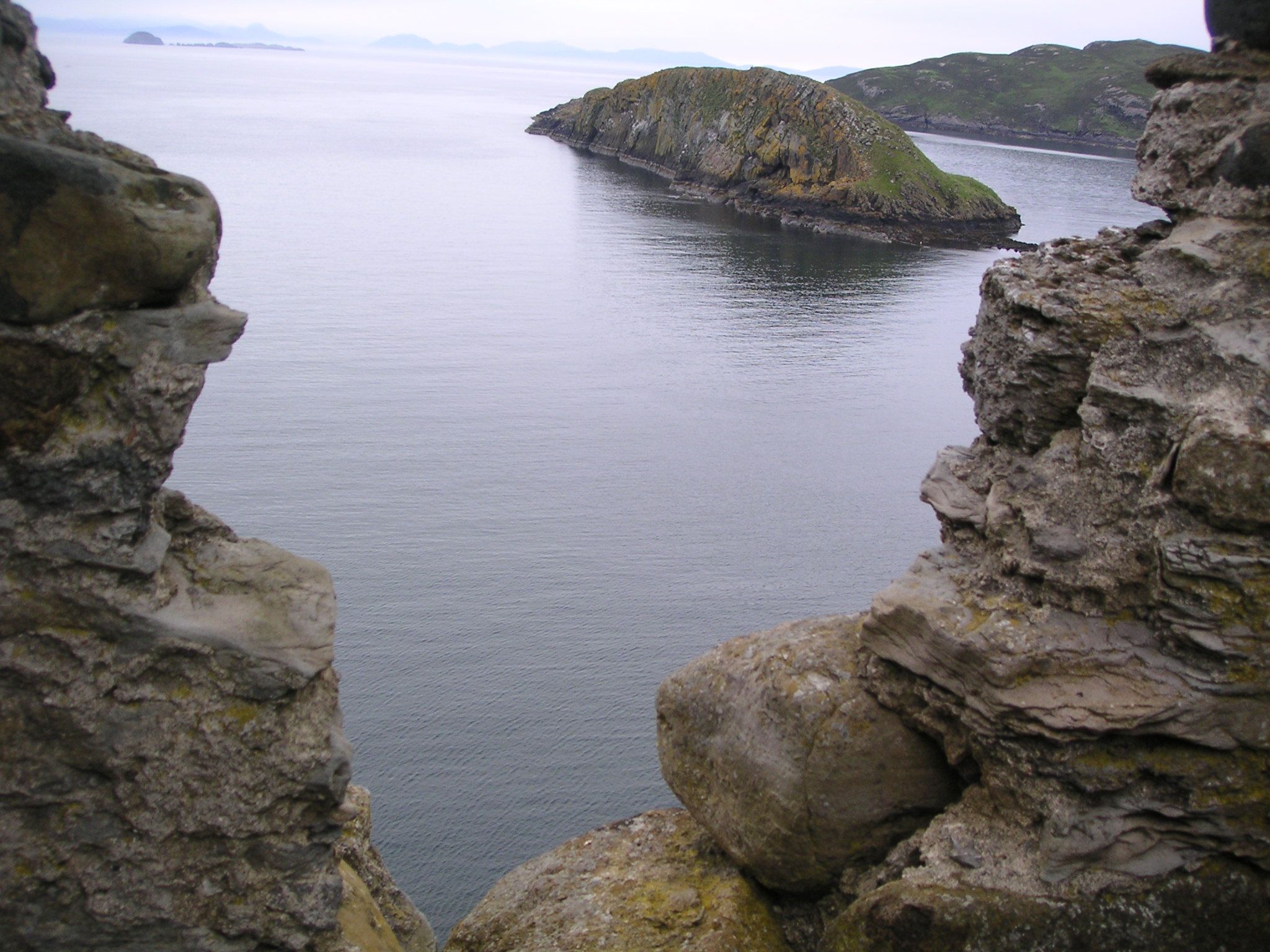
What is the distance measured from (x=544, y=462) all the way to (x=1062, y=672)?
28342 millimetres

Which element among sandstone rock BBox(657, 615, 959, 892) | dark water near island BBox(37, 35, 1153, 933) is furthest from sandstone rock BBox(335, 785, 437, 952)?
dark water near island BBox(37, 35, 1153, 933)

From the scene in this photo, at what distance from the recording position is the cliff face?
827cm

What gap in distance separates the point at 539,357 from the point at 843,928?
41862 mm

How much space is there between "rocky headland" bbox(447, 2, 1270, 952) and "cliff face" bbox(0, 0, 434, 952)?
457 centimetres

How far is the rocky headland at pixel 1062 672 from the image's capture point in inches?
389

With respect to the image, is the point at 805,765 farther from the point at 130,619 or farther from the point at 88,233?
the point at 88,233

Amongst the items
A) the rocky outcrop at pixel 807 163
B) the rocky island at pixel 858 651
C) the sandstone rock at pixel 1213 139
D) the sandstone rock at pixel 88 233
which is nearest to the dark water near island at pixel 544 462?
the rocky island at pixel 858 651

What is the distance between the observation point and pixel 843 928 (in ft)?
35.3

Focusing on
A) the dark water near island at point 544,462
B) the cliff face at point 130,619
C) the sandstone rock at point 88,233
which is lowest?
the dark water near island at point 544,462

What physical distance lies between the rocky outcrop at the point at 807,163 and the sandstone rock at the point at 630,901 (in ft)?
276

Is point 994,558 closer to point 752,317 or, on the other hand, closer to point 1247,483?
point 1247,483

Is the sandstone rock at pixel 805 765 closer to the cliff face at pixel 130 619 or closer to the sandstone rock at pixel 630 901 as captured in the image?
the sandstone rock at pixel 630 901

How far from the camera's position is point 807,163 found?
106m

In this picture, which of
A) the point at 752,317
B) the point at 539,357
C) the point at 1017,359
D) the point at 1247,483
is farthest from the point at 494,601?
the point at 752,317
